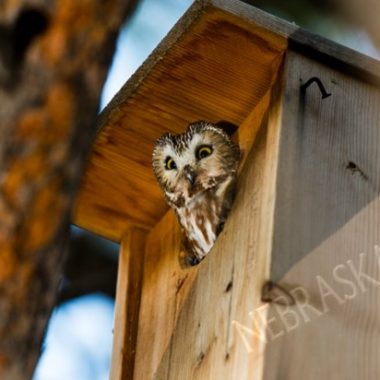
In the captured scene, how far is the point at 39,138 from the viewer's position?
5.96ft

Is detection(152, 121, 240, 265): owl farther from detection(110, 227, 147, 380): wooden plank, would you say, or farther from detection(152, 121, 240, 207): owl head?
detection(110, 227, 147, 380): wooden plank

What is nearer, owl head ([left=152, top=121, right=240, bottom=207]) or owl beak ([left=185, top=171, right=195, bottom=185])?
owl head ([left=152, top=121, right=240, bottom=207])

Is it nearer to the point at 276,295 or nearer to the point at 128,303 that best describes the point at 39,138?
the point at 276,295

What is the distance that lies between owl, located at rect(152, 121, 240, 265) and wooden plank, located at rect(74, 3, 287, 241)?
1.7 inches

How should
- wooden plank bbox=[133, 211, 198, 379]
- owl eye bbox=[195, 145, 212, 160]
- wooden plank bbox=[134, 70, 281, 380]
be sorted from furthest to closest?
owl eye bbox=[195, 145, 212, 160] < wooden plank bbox=[133, 211, 198, 379] < wooden plank bbox=[134, 70, 281, 380]

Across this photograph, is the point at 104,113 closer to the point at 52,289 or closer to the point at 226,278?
the point at 226,278

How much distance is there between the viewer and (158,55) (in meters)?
3.38


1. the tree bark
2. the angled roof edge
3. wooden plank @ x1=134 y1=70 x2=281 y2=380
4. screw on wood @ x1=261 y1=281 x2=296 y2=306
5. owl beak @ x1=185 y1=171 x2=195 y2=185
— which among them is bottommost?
the tree bark

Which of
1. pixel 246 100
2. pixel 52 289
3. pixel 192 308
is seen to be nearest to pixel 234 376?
pixel 192 308

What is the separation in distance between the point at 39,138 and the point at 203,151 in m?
2.06

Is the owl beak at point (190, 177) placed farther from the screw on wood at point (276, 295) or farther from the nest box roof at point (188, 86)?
the screw on wood at point (276, 295)

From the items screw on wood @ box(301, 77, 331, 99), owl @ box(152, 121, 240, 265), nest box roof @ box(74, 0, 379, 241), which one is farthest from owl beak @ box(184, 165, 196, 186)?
screw on wood @ box(301, 77, 331, 99)

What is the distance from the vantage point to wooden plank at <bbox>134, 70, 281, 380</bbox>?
2.94 m

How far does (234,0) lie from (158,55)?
0.31m
